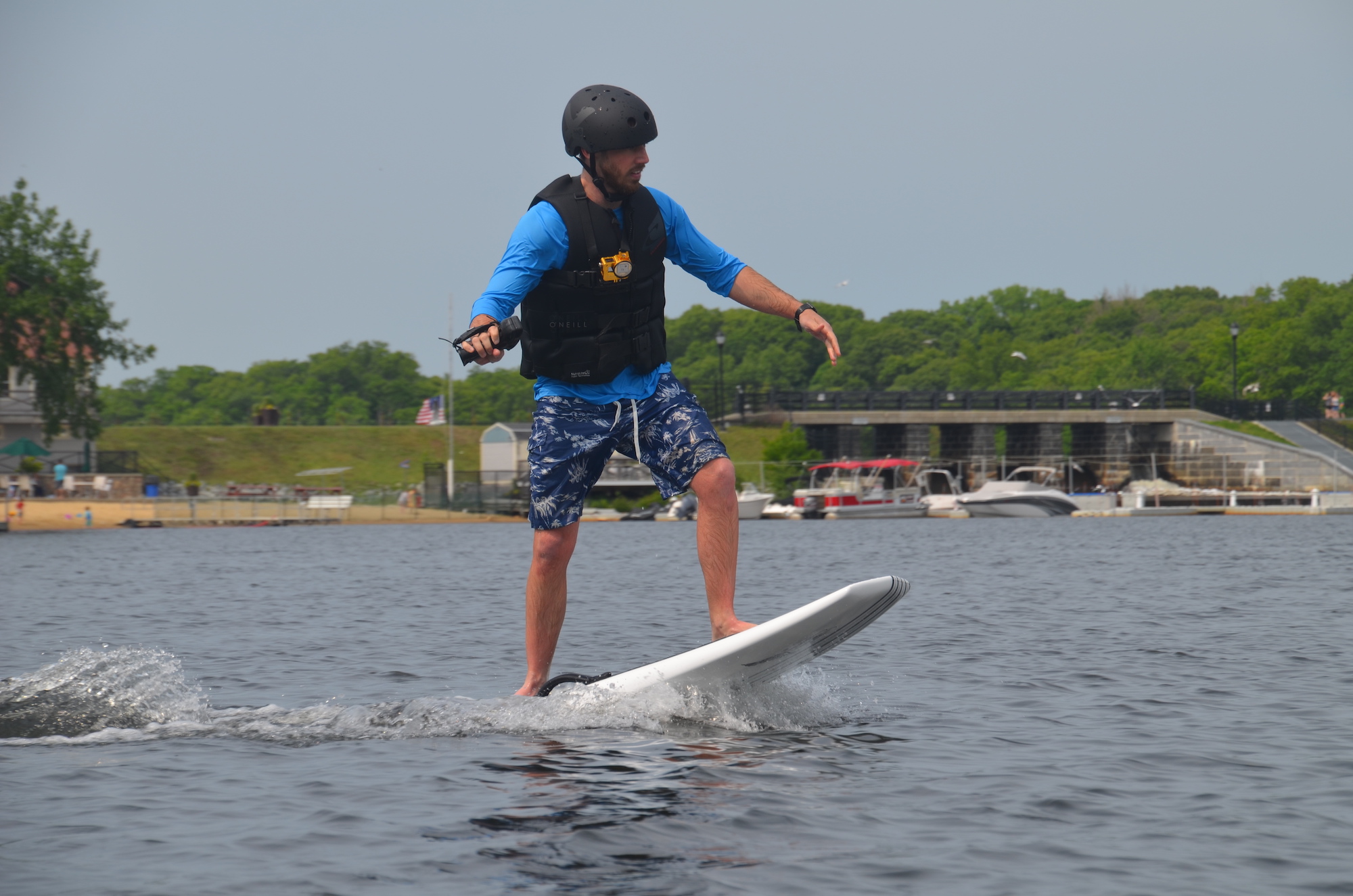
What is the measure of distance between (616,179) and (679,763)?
85.8 inches

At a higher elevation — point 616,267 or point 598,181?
point 598,181

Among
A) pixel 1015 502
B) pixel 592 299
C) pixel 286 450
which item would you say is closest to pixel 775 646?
pixel 592 299

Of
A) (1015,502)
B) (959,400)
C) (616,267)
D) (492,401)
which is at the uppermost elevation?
(492,401)

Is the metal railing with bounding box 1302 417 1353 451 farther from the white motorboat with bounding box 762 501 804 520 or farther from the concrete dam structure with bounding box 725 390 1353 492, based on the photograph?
the white motorboat with bounding box 762 501 804 520

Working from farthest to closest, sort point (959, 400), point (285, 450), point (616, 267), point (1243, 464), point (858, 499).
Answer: point (285, 450)
point (959, 400)
point (1243, 464)
point (858, 499)
point (616, 267)

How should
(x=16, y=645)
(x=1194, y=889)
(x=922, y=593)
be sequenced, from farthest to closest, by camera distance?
(x=922, y=593), (x=16, y=645), (x=1194, y=889)

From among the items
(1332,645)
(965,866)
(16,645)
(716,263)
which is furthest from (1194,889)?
(16,645)

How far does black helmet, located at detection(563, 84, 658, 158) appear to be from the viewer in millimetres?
4848

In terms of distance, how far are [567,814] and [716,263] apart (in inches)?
92.4

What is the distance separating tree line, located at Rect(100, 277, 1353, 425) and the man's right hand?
282ft

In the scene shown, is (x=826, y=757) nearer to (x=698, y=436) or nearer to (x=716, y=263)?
(x=698, y=436)

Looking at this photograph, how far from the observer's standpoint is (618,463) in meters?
56.6

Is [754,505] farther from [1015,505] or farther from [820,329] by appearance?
[820,329]

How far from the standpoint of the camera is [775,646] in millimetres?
5008
